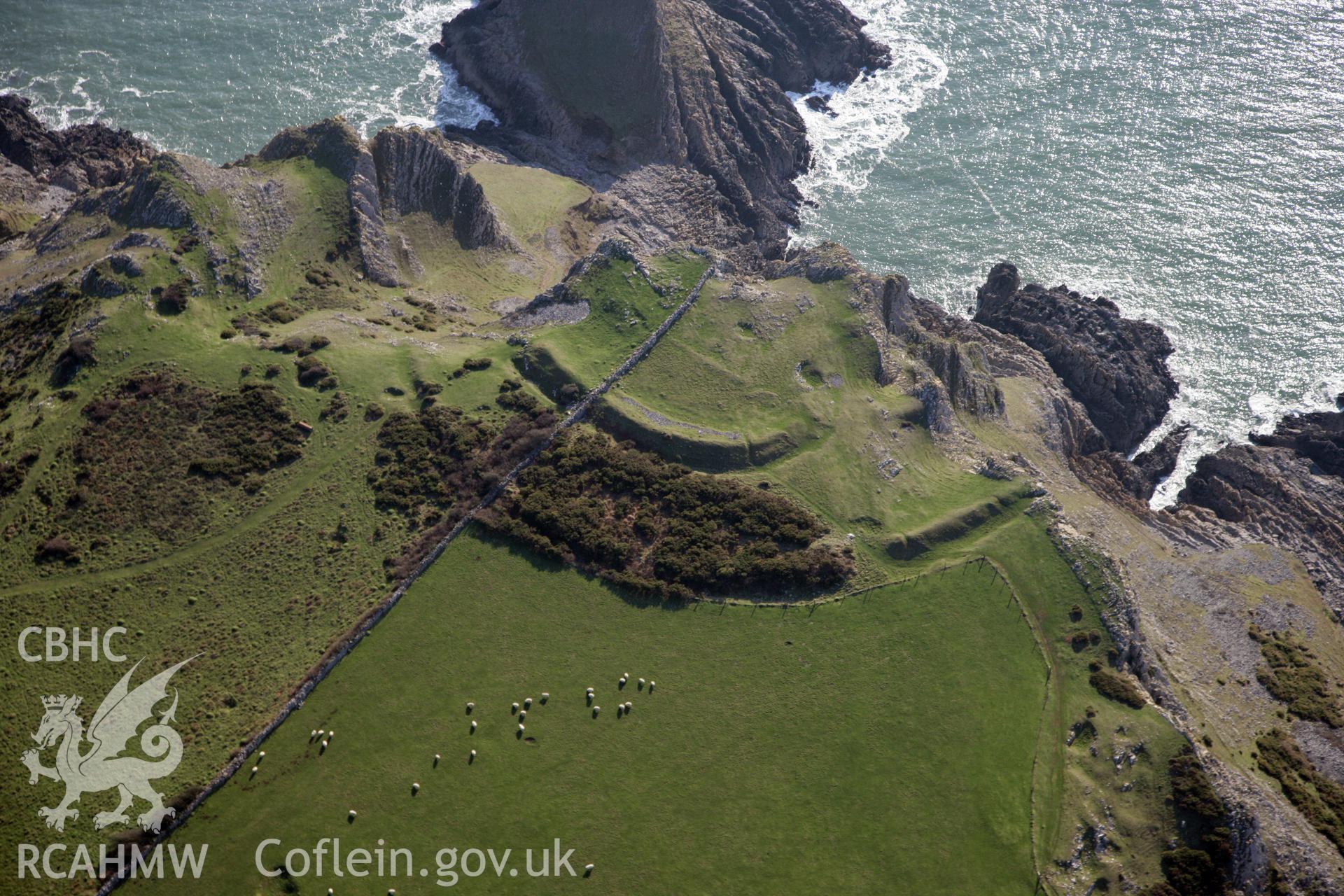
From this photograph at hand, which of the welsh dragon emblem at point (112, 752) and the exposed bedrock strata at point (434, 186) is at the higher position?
the exposed bedrock strata at point (434, 186)

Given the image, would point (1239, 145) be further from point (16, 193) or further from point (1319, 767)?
point (16, 193)

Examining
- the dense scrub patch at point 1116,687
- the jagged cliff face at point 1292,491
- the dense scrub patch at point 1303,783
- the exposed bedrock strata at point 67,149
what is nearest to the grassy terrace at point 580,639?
the dense scrub patch at point 1116,687

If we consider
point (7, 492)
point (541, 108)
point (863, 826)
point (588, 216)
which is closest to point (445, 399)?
point (7, 492)

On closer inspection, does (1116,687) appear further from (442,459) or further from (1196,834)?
(442,459)

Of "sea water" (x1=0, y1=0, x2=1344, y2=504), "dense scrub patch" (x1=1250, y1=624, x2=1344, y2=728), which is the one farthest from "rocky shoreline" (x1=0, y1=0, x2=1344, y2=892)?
"sea water" (x1=0, y1=0, x2=1344, y2=504)

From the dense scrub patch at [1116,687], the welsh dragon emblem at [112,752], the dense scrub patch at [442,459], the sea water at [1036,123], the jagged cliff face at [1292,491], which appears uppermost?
the sea water at [1036,123]

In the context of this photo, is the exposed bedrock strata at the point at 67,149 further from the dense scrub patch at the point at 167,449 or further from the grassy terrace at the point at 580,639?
the dense scrub patch at the point at 167,449
